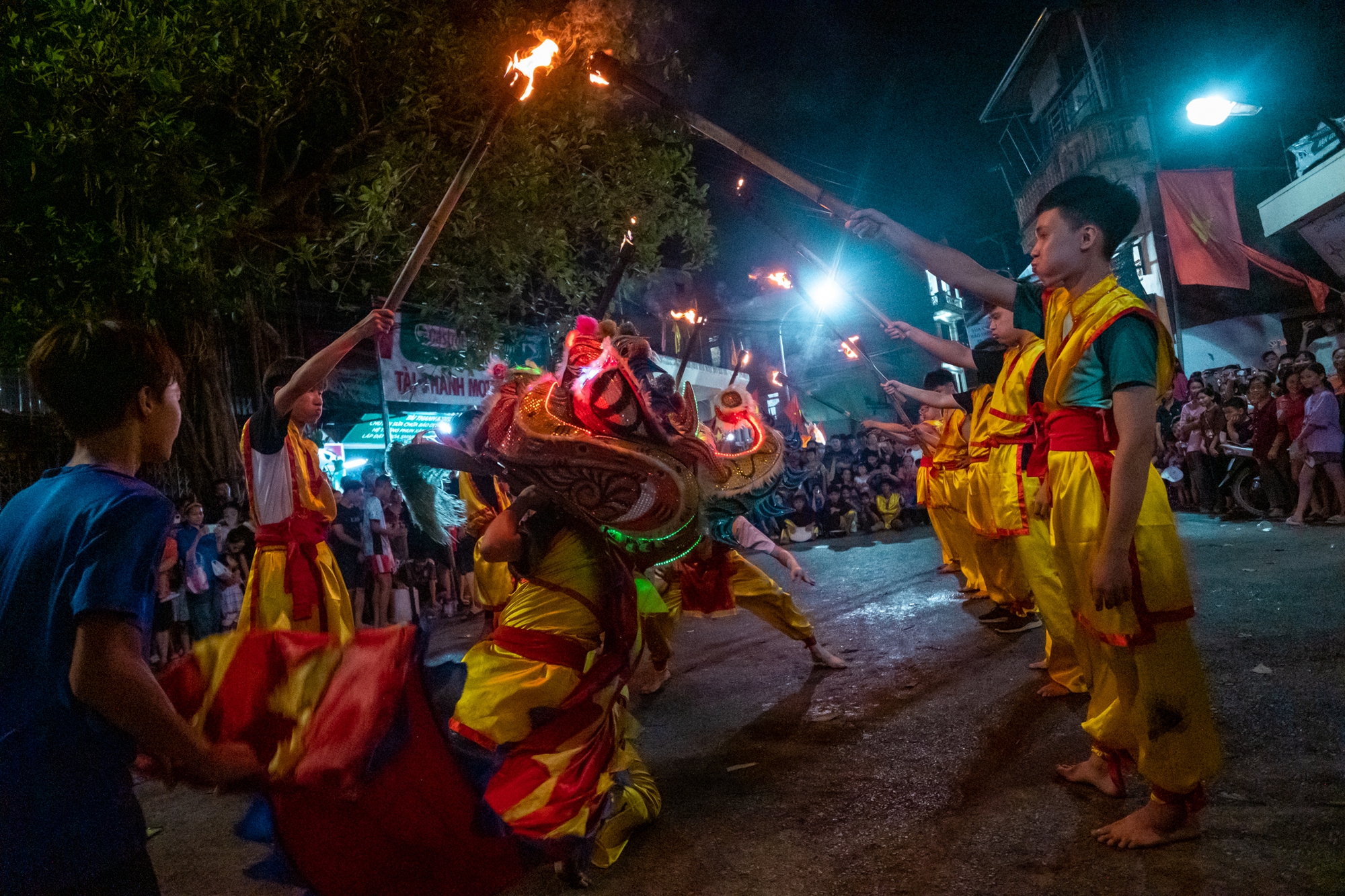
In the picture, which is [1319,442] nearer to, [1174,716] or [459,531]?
[1174,716]

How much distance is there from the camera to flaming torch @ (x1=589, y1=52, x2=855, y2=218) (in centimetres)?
344

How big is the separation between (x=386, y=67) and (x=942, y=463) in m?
6.89

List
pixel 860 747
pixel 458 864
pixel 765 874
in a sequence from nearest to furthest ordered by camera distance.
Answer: pixel 458 864, pixel 765 874, pixel 860 747

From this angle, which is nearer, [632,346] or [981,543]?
[632,346]

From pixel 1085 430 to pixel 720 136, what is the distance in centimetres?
228

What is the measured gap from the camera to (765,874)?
270cm

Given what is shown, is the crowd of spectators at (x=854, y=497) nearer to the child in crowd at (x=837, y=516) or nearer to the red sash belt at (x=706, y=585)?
the child in crowd at (x=837, y=516)

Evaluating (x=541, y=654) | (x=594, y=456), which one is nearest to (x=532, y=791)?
(x=541, y=654)

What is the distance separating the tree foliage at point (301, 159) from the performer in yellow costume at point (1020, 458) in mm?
2935

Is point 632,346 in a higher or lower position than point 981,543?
higher

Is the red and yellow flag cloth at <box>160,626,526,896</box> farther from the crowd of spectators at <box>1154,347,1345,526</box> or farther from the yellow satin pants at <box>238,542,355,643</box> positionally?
the crowd of spectators at <box>1154,347,1345,526</box>

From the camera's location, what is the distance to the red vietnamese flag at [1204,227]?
52.8 feet

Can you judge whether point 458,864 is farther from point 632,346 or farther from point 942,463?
point 942,463

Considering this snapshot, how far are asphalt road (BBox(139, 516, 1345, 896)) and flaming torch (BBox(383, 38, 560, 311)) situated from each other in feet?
8.63
